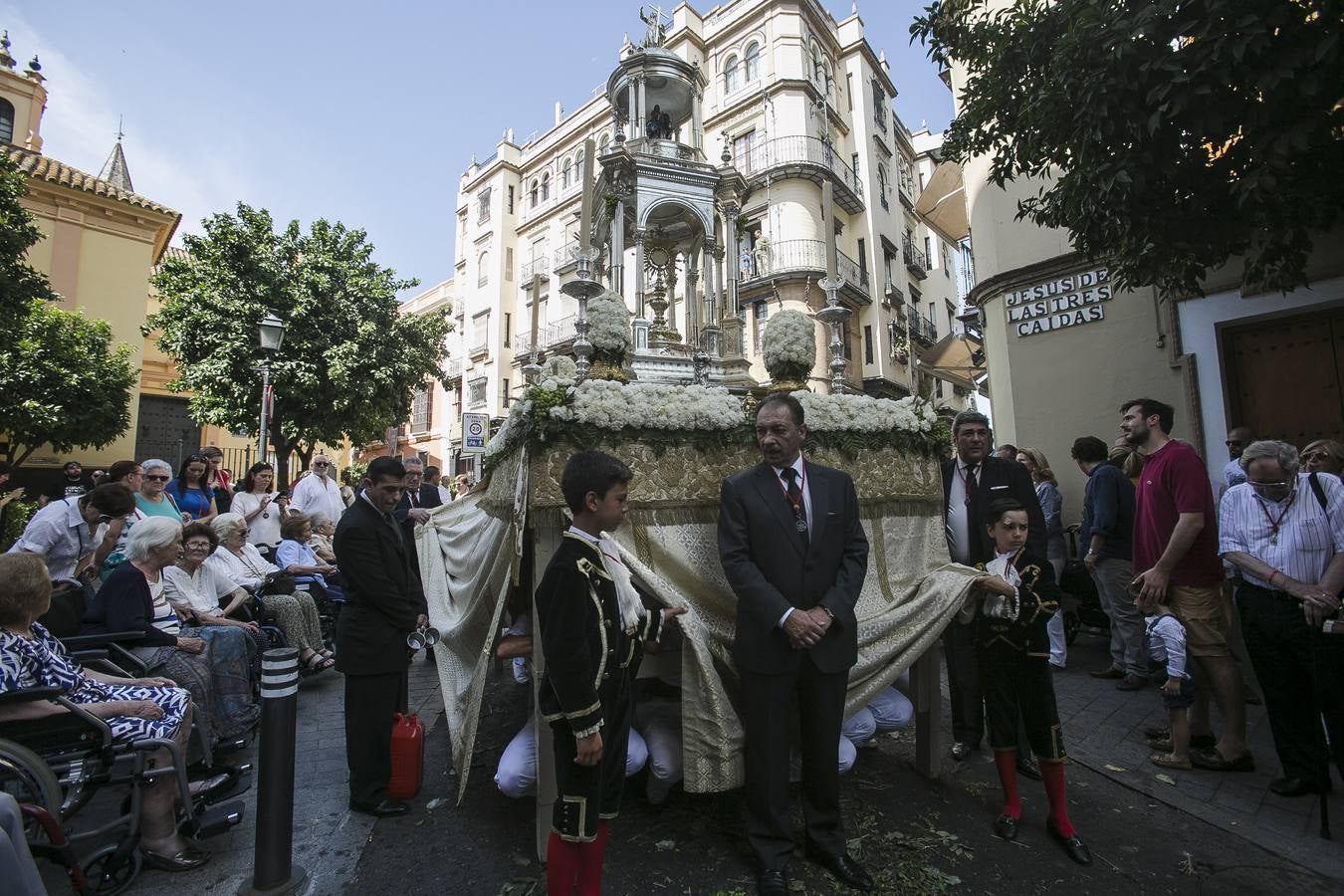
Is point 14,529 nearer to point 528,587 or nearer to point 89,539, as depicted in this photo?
point 89,539

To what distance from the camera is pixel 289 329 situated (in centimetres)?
1706

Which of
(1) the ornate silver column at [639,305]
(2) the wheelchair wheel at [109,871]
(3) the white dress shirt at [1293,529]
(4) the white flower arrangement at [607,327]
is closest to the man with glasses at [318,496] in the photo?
(1) the ornate silver column at [639,305]

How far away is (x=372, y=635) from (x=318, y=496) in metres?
5.53

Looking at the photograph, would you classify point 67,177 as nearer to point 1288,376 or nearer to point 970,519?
point 970,519

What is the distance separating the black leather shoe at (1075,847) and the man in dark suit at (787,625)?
1.02 meters

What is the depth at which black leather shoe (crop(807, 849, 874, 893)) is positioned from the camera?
2742 mm

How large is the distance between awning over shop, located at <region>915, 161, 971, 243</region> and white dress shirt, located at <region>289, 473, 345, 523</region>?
10960mm

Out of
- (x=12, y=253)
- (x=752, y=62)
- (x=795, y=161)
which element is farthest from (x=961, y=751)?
(x=752, y=62)

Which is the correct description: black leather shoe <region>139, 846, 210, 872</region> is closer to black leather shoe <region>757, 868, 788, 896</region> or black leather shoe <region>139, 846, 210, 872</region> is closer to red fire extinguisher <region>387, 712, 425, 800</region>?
red fire extinguisher <region>387, 712, 425, 800</region>

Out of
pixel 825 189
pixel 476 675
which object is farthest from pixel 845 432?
pixel 476 675

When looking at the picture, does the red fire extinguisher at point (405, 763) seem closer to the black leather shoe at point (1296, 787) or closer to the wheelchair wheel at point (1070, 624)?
the black leather shoe at point (1296, 787)

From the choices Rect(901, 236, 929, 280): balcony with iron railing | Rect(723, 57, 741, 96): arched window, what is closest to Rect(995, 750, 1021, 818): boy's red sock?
Rect(723, 57, 741, 96): arched window

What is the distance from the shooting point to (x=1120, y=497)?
5664 mm

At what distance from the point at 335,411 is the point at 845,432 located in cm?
1753
